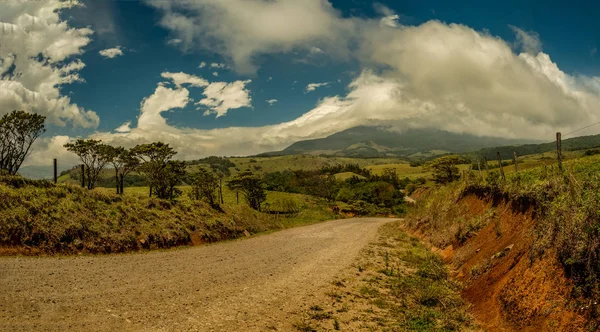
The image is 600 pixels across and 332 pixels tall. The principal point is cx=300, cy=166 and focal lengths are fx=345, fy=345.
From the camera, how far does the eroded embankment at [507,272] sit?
29.1ft

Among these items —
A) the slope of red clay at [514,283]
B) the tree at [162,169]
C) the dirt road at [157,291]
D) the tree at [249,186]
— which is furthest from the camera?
the tree at [249,186]

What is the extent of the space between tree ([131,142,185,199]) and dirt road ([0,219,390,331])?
18.8 meters

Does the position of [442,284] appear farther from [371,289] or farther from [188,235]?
[188,235]

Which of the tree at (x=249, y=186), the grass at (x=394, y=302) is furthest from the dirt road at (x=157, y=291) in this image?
the tree at (x=249, y=186)

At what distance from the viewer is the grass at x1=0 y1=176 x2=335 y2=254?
1845 cm

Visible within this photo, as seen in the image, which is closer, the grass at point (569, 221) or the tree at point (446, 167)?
the grass at point (569, 221)

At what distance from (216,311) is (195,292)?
2.20 metres

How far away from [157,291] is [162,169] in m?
27.7

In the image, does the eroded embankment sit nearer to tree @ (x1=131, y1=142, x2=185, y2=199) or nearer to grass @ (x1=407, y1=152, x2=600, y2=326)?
grass @ (x1=407, y1=152, x2=600, y2=326)

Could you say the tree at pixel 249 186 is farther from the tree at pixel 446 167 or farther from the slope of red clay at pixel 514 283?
the tree at pixel 446 167

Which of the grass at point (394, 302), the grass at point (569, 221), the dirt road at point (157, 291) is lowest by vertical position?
the grass at point (394, 302)

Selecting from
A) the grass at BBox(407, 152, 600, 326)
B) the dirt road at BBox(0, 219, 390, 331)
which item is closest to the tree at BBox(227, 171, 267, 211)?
the dirt road at BBox(0, 219, 390, 331)

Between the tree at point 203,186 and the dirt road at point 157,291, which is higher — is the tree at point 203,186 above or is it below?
above

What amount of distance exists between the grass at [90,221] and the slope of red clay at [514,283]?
19.5m
